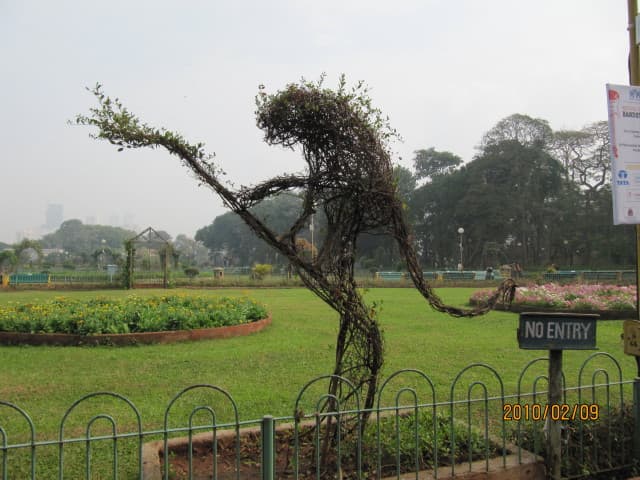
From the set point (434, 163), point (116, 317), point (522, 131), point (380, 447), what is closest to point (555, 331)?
point (380, 447)

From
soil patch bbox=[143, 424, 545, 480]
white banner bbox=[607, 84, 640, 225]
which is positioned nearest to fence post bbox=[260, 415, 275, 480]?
soil patch bbox=[143, 424, 545, 480]

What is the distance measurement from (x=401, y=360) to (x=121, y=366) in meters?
3.72

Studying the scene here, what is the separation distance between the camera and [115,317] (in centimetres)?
907

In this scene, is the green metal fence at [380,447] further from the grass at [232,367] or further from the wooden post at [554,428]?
the grass at [232,367]

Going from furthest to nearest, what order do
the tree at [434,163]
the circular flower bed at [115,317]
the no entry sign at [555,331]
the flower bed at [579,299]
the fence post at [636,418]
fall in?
the tree at [434,163] → the flower bed at [579,299] → the circular flower bed at [115,317] → the fence post at [636,418] → the no entry sign at [555,331]

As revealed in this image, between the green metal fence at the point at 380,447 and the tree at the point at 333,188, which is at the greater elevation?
the tree at the point at 333,188

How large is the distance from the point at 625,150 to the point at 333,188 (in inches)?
81.0

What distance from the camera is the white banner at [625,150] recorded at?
3.60 meters

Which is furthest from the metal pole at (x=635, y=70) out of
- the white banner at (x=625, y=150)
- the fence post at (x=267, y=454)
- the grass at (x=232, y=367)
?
the fence post at (x=267, y=454)

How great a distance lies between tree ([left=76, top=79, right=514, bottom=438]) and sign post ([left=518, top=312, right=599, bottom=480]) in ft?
1.32

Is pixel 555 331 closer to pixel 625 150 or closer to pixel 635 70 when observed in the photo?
pixel 625 150

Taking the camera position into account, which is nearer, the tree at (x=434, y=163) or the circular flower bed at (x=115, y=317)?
the circular flower bed at (x=115, y=317)

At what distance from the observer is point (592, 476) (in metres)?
3.43
